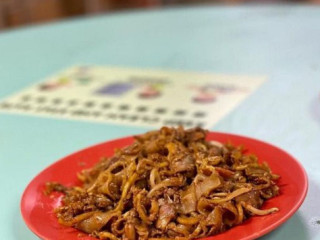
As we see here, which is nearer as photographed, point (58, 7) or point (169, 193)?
point (169, 193)

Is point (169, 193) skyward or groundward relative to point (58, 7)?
skyward

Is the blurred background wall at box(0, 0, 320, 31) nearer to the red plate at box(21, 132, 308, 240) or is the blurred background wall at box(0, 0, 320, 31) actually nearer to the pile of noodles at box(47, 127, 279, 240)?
the red plate at box(21, 132, 308, 240)

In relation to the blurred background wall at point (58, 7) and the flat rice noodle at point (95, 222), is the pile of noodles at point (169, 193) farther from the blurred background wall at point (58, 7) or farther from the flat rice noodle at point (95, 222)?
the blurred background wall at point (58, 7)

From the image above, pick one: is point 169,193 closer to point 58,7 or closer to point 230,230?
point 230,230

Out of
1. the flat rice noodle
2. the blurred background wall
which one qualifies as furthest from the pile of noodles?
the blurred background wall

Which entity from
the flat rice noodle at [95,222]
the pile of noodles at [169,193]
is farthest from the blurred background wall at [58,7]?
the flat rice noodle at [95,222]

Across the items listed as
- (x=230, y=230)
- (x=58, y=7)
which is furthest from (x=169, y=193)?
(x=58, y=7)
